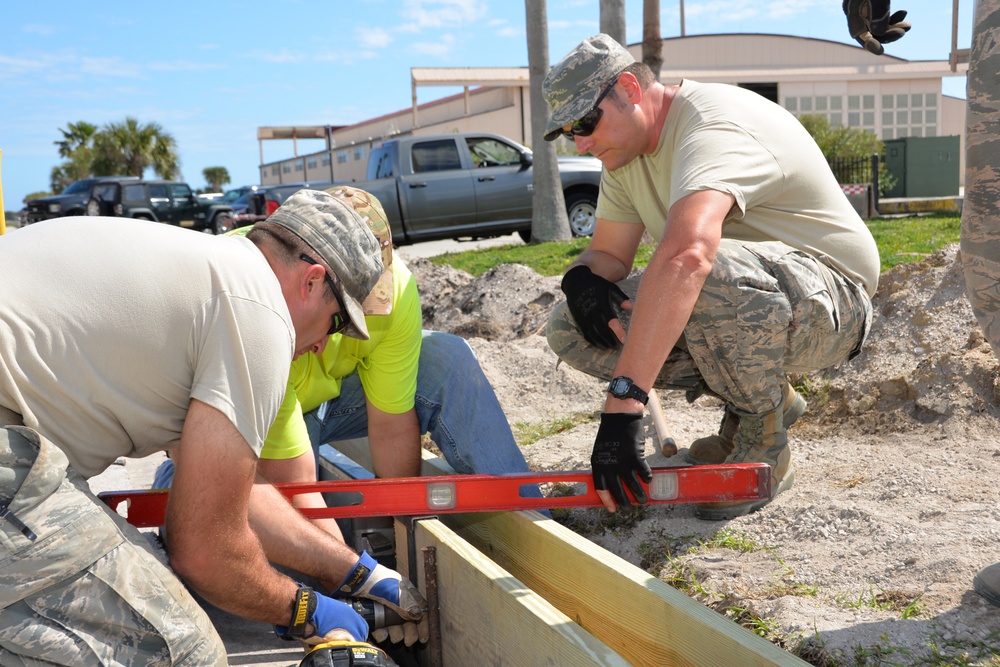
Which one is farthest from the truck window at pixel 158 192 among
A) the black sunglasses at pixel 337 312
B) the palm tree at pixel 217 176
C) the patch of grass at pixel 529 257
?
the palm tree at pixel 217 176

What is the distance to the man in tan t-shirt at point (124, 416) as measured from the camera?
66.4 inches

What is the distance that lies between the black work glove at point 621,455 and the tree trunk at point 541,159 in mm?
8744

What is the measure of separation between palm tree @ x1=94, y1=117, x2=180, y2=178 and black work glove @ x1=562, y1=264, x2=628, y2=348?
48.3 metres

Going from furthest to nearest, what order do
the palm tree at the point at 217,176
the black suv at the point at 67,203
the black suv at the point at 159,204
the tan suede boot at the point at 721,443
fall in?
the palm tree at the point at 217,176 < the black suv at the point at 67,203 < the black suv at the point at 159,204 < the tan suede boot at the point at 721,443

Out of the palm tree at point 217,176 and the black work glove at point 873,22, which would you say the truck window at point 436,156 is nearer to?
the black work glove at point 873,22

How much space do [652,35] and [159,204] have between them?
55.3 ft

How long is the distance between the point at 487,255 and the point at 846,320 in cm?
788

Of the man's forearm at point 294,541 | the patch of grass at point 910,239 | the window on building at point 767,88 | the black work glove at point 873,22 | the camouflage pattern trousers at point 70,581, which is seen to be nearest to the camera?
the camouflage pattern trousers at point 70,581

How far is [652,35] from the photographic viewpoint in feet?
29.7

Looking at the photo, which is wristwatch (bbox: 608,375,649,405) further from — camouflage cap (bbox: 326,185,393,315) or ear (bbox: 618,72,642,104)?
ear (bbox: 618,72,642,104)

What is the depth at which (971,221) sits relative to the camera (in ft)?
6.37

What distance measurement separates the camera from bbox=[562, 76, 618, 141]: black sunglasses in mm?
2861

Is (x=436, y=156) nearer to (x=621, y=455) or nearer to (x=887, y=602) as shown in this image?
(x=621, y=455)

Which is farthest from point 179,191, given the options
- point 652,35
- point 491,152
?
point 652,35
